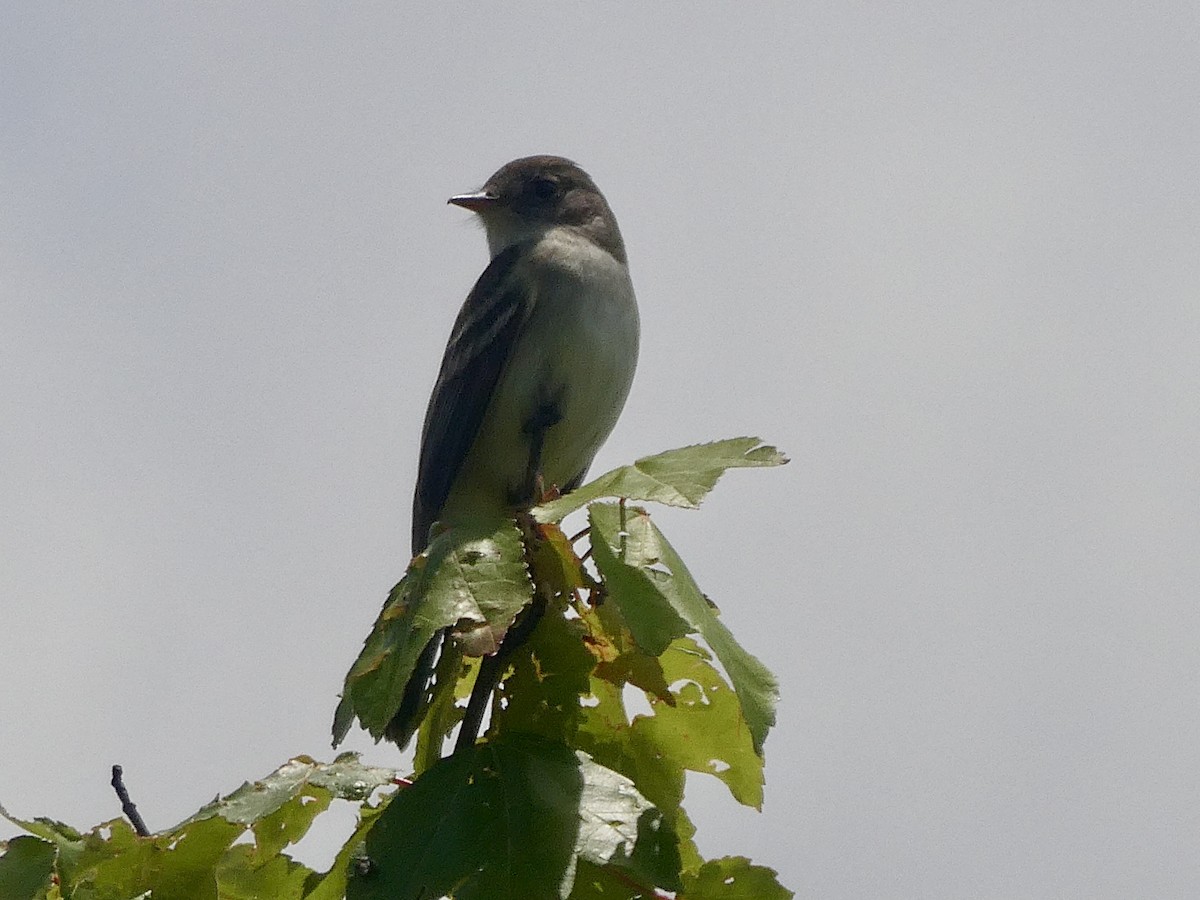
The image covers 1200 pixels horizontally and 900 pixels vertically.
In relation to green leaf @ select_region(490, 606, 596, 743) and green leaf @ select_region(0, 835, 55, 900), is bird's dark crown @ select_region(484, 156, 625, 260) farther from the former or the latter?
green leaf @ select_region(0, 835, 55, 900)

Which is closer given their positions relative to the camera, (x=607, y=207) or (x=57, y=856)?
(x=57, y=856)

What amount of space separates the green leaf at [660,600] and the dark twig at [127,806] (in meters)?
1.08

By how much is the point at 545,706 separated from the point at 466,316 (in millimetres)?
4094

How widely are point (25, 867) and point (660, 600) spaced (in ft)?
4.28

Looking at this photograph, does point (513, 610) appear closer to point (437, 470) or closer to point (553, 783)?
point (553, 783)

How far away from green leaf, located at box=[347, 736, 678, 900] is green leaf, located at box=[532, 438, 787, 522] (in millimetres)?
539

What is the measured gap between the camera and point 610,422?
21.2 feet

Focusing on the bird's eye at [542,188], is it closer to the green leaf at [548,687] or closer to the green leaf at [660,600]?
the green leaf at [548,687]

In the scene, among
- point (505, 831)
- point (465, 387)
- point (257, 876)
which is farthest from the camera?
point (465, 387)

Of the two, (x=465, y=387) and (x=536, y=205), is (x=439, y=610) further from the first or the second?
(x=536, y=205)

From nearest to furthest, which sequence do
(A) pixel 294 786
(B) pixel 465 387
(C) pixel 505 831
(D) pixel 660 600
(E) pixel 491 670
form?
1. (C) pixel 505 831
2. (D) pixel 660 600
3. (A) pixel 294 786
4. (E) pixel 491 670
5. (B) pixel 465 387

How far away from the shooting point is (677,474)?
110 inches

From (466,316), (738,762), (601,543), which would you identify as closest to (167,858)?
(601,543)

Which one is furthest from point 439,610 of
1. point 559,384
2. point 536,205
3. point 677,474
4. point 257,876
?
point 536,205
